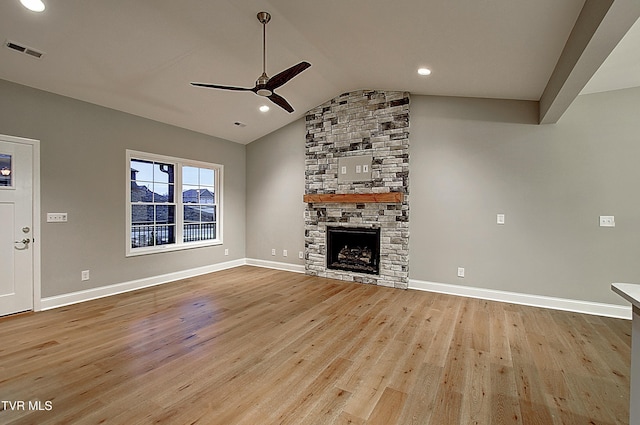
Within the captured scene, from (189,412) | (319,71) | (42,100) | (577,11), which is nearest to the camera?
(189,412)

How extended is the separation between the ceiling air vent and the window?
5.48 feet

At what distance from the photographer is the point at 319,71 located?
14.5 ft

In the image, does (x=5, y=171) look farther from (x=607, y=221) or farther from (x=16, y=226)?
(x=607, y=221)

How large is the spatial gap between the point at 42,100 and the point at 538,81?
6.12m

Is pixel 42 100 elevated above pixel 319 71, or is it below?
below

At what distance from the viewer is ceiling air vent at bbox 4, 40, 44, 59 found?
2901 mm

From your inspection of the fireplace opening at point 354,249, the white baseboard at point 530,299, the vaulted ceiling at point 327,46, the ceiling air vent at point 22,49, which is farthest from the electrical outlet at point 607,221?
the ceiling air vent at point 22,49

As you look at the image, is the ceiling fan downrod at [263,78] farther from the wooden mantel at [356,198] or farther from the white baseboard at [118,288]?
the white baseboard at [118,288]

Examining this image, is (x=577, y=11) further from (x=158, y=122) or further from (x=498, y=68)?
(x=158, y=122)

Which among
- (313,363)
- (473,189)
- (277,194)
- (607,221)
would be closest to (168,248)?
(277,194)

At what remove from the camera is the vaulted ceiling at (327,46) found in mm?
2467

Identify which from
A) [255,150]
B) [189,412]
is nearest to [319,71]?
[255,150]

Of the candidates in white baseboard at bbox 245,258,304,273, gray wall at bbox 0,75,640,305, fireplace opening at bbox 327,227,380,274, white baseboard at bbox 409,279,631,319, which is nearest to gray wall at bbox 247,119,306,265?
white baseboard at bbox 245,258,304,273

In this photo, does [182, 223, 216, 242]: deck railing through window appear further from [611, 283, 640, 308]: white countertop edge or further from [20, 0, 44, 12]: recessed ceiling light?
[611, 283, 640, 308]: white countertop edge
